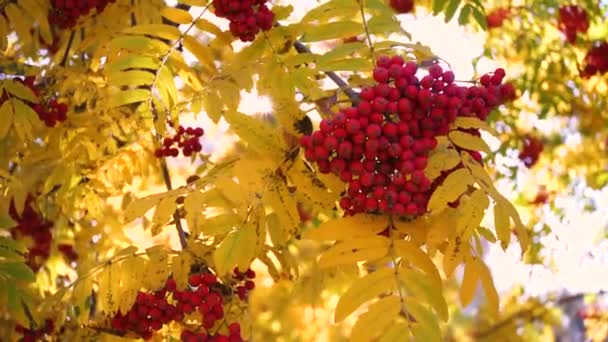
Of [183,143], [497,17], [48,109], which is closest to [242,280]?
[183,143]

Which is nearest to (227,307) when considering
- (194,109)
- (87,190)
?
(194,109)

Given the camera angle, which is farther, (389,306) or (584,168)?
(584,168)

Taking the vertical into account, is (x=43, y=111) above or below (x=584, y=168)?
above

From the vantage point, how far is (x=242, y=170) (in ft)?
5.82

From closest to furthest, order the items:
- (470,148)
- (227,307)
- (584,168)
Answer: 1. (470,148)
2. (227,307)
3. (584,168)

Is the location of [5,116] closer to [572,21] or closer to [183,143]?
[183,143]

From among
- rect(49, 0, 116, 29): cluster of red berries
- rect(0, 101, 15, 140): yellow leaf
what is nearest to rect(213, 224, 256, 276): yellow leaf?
rect(0, 101, 15, 140): yellow leaf

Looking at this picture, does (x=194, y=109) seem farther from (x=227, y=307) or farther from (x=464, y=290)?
(x=464, y=290)

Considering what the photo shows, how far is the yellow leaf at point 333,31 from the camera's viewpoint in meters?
2.07

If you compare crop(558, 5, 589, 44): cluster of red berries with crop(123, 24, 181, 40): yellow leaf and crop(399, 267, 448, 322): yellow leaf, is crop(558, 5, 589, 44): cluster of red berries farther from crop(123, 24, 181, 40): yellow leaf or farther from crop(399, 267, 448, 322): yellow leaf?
crop(399, 267, 448, 322): yellow leaf

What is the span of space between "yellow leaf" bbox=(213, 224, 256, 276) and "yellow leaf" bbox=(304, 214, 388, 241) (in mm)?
122

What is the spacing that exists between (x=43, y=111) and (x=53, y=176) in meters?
0.23

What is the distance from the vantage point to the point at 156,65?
233 centimetres

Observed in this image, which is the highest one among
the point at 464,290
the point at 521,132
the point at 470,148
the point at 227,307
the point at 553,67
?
the point at 470,148
